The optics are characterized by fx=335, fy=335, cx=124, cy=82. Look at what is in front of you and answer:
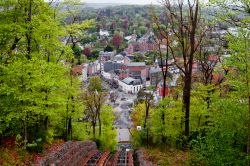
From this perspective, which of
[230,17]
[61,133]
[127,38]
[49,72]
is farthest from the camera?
[127,38]

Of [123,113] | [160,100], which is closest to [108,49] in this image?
[123,113]

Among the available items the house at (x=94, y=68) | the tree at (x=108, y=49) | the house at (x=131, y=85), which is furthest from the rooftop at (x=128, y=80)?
the tree at (x=108, y=49)

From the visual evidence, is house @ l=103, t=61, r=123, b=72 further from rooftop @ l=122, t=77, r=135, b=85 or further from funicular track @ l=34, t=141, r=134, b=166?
funicular track @ l=34, t=141, r=134, b=166

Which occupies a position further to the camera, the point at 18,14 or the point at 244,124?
the point at 18,14

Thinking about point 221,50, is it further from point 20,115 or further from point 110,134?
point 110,134

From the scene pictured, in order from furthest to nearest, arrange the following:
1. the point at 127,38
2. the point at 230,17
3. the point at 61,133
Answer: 1. the point at 127,38
2. the point at 61,133
3. the point at 230,17

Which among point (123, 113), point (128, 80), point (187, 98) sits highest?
point (187, 98)

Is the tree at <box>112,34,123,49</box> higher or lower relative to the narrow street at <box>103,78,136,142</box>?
higher

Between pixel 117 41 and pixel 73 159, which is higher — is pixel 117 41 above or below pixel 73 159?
above

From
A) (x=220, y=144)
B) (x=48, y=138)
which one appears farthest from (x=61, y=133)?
(x=220, y=144)

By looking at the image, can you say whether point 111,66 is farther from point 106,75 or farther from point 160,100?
point 160,100

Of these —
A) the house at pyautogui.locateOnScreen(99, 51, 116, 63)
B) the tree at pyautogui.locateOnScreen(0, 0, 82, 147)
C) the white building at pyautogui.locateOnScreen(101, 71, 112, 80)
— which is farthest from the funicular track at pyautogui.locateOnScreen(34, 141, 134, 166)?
the house at pyautogui.locateOnScreen(99, 51, 116, 63)
